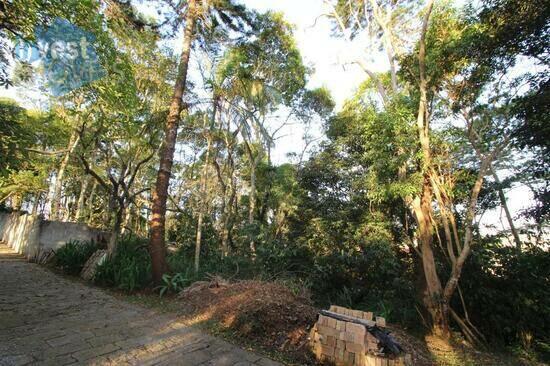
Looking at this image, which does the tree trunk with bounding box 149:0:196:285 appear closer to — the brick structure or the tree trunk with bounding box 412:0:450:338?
the brick structure

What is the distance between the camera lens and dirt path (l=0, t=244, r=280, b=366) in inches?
110

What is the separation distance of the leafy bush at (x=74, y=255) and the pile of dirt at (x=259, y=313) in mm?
3530

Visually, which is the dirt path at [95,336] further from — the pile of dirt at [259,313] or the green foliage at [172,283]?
the green foliage at [172,283]

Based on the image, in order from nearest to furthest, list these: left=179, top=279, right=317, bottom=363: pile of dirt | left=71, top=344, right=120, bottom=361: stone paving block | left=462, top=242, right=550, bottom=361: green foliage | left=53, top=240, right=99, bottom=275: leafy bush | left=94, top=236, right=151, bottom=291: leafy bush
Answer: left=71, top=344, right=120, bottom=361: stone paving block < left=179, top=279, right=317, bottom=363: pile of dirt < left=462, top=242, right=550, bottom=361: green foliage < left=94, top=236, right=151, bottom=291: leafy bush < left=53, top=240, right=99, bottom=275: leafy bush

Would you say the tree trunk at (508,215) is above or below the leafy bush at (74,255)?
above

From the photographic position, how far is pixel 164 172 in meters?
6.01

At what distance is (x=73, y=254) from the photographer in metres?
6.93

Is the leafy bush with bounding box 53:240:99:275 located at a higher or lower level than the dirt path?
higher

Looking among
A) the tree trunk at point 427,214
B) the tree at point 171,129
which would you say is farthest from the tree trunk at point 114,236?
the tree trunk at point 427,214

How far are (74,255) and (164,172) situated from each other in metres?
3.61

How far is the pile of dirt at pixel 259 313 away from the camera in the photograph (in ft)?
11.8

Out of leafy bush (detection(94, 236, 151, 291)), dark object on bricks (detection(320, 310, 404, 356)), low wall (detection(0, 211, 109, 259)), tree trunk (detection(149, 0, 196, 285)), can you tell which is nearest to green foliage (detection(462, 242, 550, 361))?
dark object on bricks (detection(320, 310, 404, 356))

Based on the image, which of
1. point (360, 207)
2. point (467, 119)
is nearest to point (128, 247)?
point (360, 207)

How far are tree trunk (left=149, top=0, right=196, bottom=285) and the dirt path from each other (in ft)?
3.64
